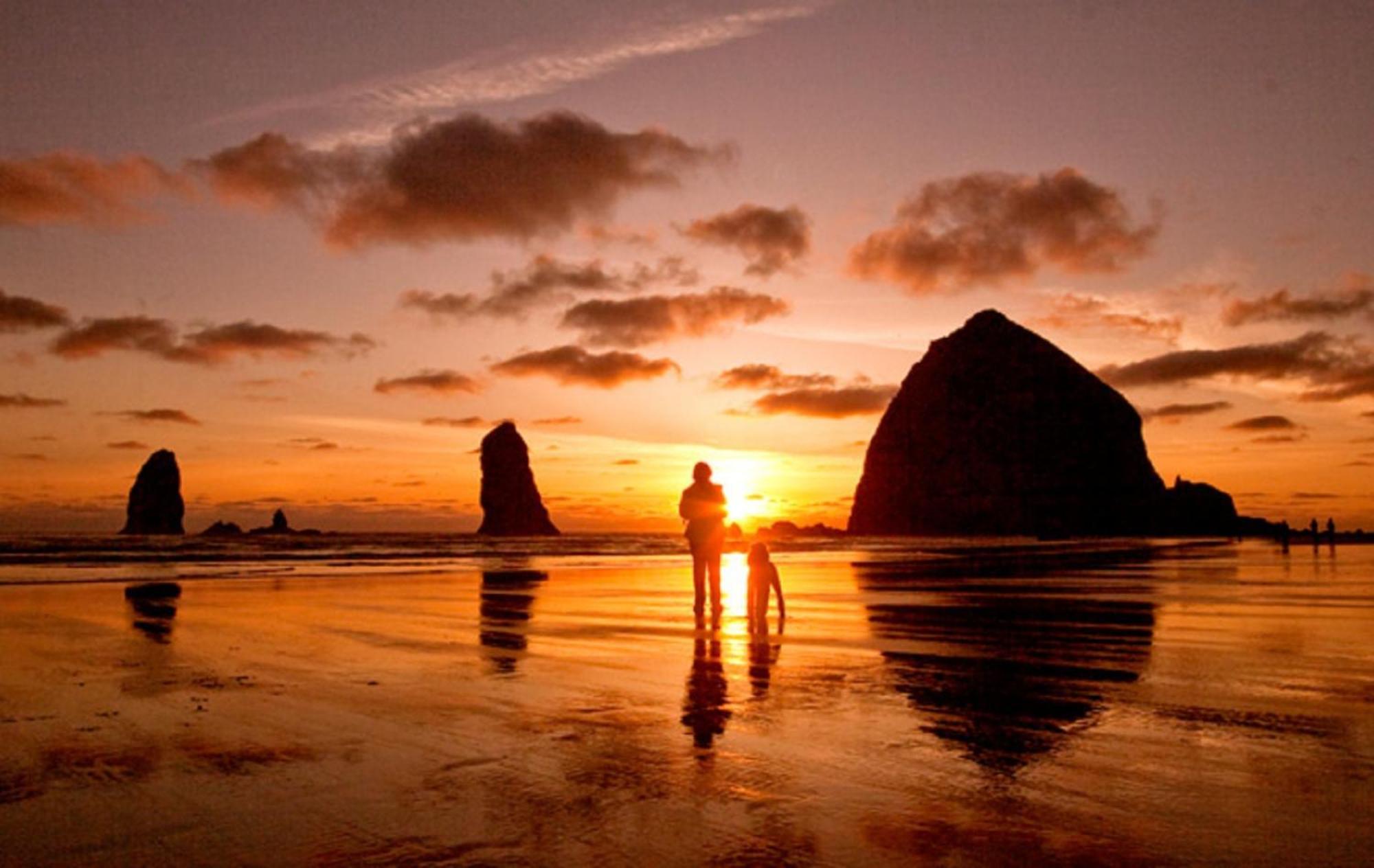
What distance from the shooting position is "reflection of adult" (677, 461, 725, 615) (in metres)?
15.6

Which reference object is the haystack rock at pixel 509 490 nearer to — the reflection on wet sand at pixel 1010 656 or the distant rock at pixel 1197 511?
the distant rock at pixel 1197 511

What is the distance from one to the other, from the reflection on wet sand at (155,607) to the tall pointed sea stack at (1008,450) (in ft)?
452

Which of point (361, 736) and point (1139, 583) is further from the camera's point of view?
point (1139, 583)

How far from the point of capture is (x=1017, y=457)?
155 m

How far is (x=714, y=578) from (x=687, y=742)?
27.7 ft

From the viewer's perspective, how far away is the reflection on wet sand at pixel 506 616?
38.2ft

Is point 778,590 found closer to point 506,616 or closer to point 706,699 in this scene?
point 506,616

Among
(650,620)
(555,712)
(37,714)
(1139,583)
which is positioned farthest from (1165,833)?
(1139,583)

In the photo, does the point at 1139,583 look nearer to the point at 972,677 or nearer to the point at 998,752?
the point at 972,677

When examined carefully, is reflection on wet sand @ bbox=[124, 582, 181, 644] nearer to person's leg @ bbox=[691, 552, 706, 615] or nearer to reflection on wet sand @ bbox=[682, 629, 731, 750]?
reflection on wet sand @ bbox=[682, 629, 731, 750]

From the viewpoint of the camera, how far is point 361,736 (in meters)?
7.05

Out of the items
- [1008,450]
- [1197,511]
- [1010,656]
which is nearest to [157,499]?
[1008,450]

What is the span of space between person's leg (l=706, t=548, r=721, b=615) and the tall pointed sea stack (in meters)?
141

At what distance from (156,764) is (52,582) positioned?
25.9 meters
